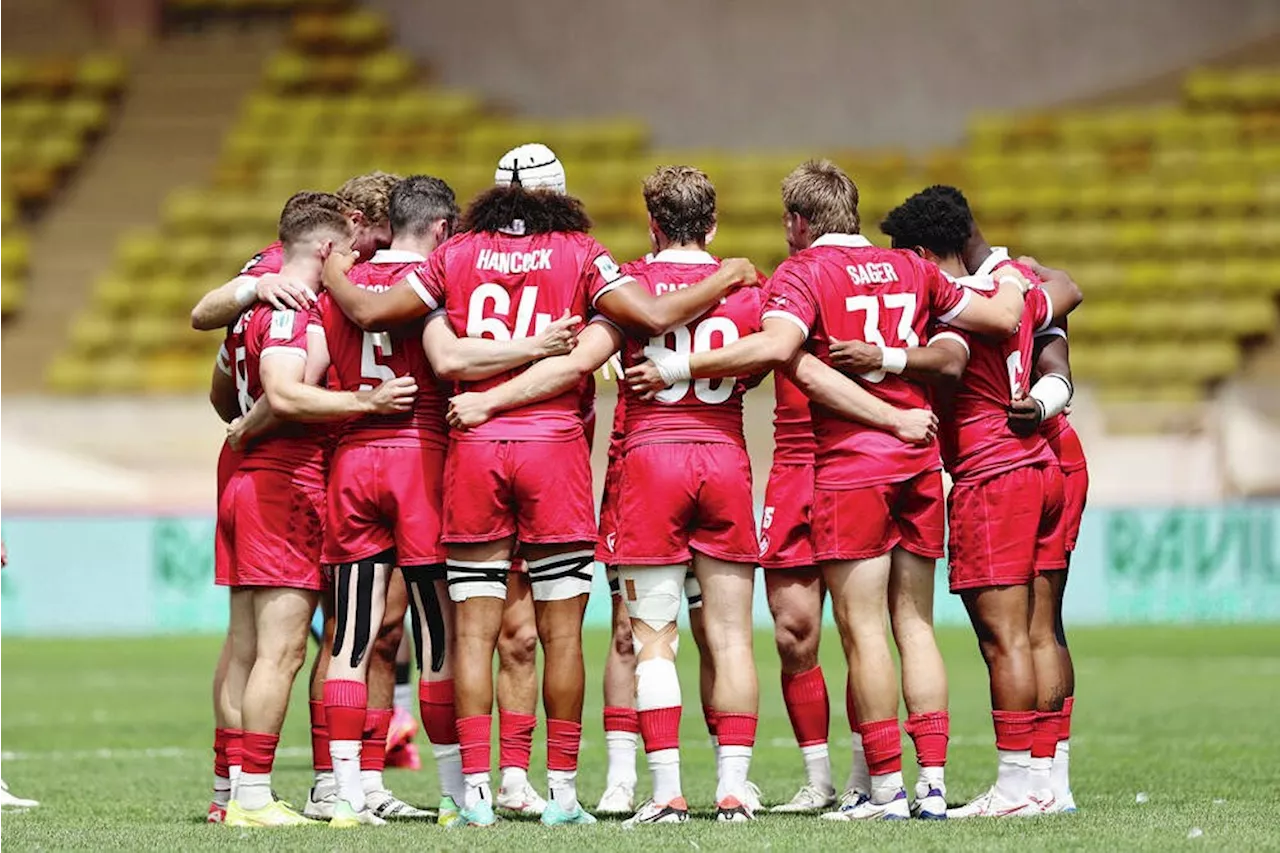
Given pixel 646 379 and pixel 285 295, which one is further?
pixel 285 295

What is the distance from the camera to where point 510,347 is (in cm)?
752

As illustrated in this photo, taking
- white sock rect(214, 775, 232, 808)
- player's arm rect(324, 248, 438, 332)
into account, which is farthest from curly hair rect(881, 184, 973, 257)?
white sock rect(214, 775, 232, 808)

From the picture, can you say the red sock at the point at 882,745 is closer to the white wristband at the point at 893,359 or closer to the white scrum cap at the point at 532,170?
the white wristband at the point at 893,359

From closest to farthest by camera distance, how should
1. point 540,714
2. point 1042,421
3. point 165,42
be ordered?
point 1042,421, point 540,714, point 165,42

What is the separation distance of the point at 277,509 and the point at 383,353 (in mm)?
693

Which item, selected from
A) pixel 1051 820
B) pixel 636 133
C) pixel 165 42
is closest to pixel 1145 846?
pixel 1051 820

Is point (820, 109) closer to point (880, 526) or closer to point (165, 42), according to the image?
point (165, 42)

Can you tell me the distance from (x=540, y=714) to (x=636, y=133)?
16083 millimetres

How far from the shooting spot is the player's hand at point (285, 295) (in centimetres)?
775

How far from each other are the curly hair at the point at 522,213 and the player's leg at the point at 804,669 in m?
1.40

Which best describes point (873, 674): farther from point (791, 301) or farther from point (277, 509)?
point (277, 509)

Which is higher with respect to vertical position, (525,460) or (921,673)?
(525,460)

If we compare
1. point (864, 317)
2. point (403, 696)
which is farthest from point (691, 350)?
point (403, 696)

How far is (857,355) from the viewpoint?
297 inches
